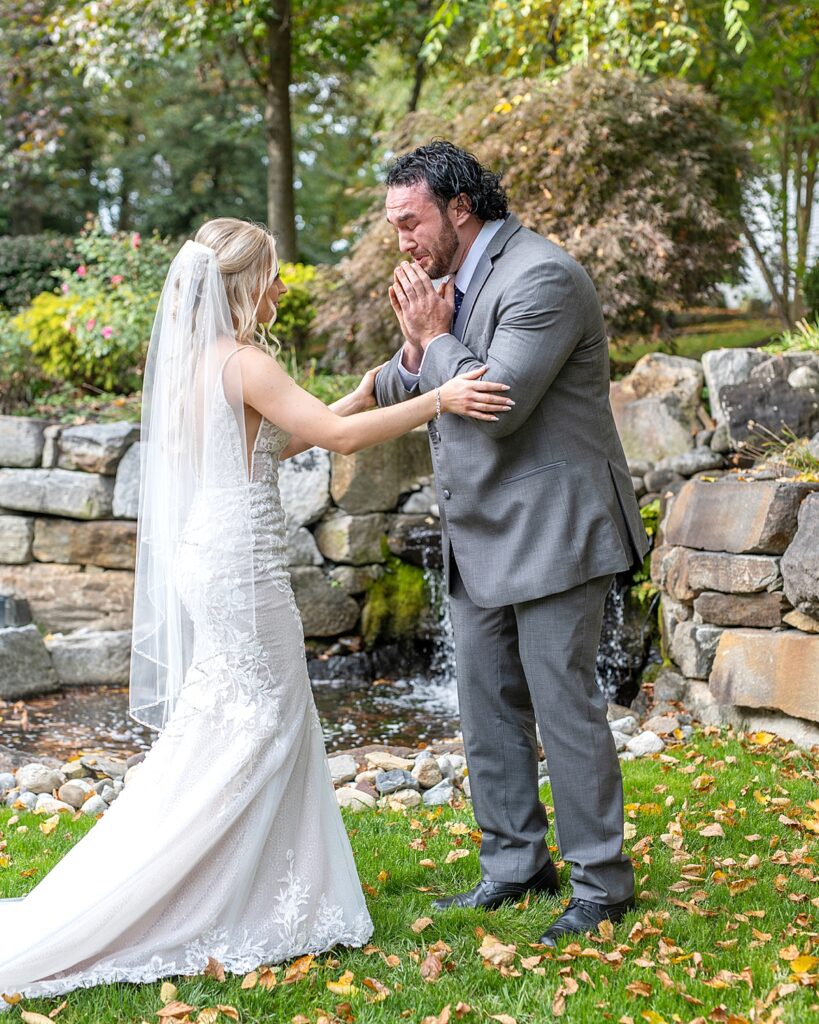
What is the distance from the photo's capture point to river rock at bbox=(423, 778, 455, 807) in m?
4.47

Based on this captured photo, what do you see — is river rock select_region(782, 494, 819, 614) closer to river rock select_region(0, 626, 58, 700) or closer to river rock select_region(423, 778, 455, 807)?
river rock select_region(423, 778, 455, 807)

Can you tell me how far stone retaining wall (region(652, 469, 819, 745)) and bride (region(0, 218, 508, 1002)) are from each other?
2.69 meters

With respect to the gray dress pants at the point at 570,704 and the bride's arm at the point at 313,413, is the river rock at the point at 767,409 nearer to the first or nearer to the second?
the gray dress pants at the point at 570,704

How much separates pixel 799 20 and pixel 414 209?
9.91 m

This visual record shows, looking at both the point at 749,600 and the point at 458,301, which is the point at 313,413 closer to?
the point at 458,301

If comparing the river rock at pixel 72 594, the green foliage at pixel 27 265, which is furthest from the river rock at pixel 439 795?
the green foliage at pixel 27 265

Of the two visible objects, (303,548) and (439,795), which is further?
(303,548)

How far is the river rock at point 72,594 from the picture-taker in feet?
25.8

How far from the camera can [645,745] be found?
197 inches

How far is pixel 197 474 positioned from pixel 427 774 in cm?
211

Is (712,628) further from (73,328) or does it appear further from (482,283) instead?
(73,328)

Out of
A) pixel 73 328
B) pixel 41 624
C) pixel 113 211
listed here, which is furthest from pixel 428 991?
pixel 113 211

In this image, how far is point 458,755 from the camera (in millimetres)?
5191

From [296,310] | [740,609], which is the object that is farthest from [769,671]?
[296,310]
